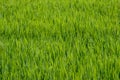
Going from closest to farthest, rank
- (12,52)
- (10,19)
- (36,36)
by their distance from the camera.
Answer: (12,52), (36,36), (10,19)

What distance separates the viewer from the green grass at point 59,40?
8.96 feet

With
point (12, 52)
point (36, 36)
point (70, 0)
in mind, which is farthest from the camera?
point (70, 0)

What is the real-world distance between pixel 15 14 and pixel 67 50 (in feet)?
5.08

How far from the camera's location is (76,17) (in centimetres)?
436

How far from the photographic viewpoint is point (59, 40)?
138 inches

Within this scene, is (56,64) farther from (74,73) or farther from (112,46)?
(112,46)

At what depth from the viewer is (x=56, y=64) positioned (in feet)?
9.25

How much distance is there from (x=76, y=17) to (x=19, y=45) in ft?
4.23

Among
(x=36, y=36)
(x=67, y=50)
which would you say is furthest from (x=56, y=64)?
(x=36, y=36)

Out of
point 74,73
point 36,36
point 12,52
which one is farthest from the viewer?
point 36,36

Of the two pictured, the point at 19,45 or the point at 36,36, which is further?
the point at 36,36

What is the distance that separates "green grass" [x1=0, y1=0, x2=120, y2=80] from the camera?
2.73m

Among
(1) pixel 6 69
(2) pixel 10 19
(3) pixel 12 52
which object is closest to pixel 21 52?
(3) pixel 12 52

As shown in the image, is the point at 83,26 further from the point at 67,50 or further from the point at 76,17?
the point at 67,50
